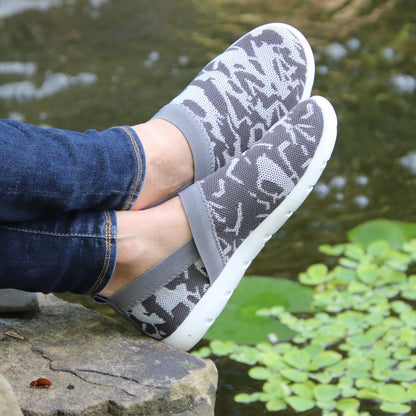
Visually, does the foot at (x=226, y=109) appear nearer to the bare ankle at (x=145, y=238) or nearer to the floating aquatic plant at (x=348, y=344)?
the bare ankle at (x=145, y=238)

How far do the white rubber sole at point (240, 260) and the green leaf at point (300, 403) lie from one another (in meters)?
0.17

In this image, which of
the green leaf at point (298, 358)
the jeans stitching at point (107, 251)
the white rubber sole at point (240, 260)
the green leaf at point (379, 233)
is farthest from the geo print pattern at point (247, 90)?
the green leaf at point (379, 233)

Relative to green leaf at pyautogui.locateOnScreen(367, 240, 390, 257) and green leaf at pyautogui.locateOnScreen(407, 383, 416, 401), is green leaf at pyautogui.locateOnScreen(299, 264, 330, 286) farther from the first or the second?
green leaf at pyautogui.locateOnScreen(407, 383, 416, 401)

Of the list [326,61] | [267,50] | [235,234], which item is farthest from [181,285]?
[326,61]

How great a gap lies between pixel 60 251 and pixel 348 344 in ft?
1.78

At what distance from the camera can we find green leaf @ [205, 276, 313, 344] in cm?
122

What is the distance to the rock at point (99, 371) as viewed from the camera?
0.85 meters

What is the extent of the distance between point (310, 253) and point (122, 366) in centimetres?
67

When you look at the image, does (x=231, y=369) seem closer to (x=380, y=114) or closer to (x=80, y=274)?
(x=80, y=274)

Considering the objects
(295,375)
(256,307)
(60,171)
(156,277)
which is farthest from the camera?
(256,307)

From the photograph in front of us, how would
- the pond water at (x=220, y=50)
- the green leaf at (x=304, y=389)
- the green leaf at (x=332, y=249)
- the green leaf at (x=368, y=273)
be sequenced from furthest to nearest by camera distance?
the pond water at (x=220, y=50) → the green leaf at (x=332, y=249) → the green leaf at (x=368, y=273) → the green leaf at (x=304, y=389)

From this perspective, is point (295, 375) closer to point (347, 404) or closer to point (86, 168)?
point (347, 404)

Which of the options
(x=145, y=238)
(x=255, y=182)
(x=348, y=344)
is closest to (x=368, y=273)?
(x=348, y=344)

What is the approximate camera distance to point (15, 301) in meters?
1.06
